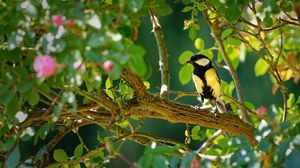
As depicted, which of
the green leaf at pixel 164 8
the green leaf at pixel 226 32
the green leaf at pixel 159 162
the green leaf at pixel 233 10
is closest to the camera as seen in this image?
the green leaf at pixel 159 162

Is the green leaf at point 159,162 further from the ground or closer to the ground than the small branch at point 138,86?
closer to the ground

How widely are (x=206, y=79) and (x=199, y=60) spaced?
0.58 feet

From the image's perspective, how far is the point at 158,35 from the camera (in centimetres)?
217

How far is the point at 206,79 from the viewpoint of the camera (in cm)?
264

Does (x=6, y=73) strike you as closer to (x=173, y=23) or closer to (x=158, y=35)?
(x=158, y=35)

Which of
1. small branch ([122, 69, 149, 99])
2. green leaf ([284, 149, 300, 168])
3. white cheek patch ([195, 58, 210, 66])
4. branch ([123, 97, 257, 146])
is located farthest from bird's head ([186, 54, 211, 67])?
green leaf ([284, 149, 300, 168])

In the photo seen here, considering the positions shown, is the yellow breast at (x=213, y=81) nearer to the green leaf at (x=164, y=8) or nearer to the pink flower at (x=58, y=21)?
the green leaf at (x=164, y=8)

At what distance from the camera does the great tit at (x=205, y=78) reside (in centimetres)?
242

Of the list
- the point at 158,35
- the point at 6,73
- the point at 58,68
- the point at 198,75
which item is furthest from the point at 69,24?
the point at 198,75

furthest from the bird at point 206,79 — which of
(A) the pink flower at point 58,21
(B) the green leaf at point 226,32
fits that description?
(A) the pink flower at point 58,21

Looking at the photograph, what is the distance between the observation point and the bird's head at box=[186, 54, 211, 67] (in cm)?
238

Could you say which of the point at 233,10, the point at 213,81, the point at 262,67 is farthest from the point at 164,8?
the point at 213,81

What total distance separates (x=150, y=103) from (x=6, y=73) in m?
0.60

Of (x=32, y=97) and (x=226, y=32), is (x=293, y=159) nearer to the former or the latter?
(x=32, y=97)
